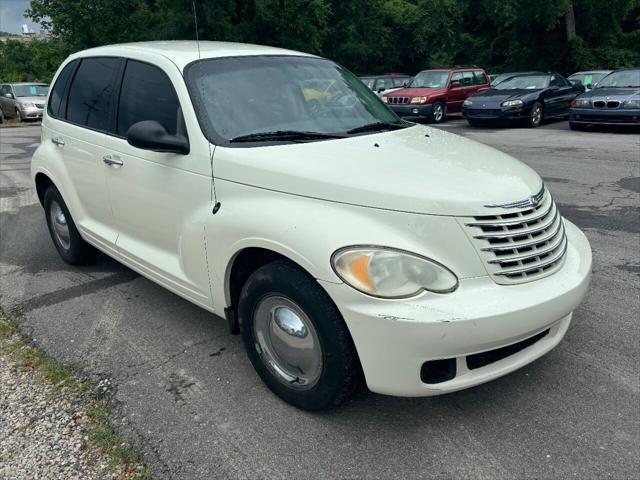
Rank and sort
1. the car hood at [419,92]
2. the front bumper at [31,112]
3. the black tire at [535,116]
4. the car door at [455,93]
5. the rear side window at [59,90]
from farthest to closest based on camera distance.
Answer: the front bumper at [31,112] → the car door at [455,93] → the car hood at [419,92] → the black tire at [535,116] → the rear side window at [59,90]

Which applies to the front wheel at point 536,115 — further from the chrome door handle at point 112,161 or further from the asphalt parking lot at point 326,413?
the chrome door handle at point 112,161

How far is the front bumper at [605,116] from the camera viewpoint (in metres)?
13.1

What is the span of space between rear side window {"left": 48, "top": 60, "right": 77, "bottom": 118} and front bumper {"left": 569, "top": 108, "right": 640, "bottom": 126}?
40.8 feet

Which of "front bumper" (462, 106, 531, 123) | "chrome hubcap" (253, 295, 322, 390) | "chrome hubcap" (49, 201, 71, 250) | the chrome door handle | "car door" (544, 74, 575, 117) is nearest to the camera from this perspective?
"chrome hubcap" (253, 295, 322, 390)

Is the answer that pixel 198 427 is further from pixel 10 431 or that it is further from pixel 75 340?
pixel 75 340

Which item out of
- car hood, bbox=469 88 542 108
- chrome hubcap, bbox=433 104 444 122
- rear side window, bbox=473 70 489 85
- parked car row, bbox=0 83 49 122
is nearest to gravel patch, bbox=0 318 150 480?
car hood, bbox=469 88 542 108

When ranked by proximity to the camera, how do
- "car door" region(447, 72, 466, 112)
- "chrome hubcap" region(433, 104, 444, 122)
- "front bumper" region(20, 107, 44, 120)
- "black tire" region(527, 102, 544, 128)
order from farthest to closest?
"front bumper" region(20, 107, 44, 120) → "car door" region(447, 72, 466, 112) → "chrome hubcap" region(433, 104, 444, 122) → "black tire" region(527, 102, 544, 128)

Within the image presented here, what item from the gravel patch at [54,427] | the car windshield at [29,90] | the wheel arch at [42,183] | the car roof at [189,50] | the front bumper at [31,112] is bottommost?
the front bumper at [31,112]

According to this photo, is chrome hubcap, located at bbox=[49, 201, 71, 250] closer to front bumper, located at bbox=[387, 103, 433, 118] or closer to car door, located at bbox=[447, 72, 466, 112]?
front bumper, located at bbox=[387, 103, 433, 118]

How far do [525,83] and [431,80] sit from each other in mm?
3233

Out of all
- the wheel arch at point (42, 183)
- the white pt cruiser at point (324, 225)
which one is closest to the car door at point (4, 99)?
the wheel arch at point (42, 183)

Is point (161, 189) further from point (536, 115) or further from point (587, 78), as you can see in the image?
→ point (587, 78)

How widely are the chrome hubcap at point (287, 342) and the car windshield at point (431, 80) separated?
54.1 ft

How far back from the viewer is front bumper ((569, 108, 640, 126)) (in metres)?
13.1
